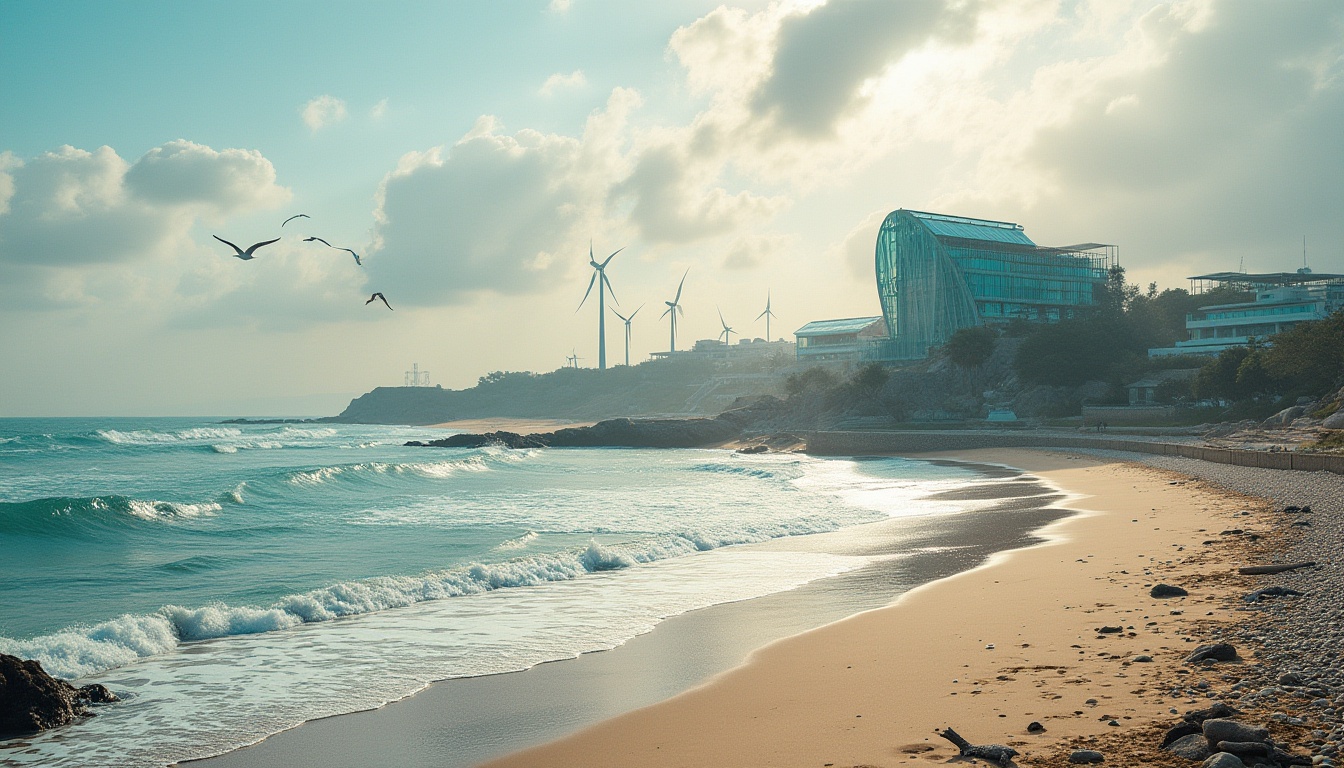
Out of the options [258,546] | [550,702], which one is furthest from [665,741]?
[258,546]

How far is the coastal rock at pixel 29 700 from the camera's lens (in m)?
9.22

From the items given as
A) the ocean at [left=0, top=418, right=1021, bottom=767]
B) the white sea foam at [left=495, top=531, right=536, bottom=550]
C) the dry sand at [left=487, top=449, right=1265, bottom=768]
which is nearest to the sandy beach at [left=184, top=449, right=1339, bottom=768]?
the dry sand at [left=487, top=449, right=1265, bottom=768]

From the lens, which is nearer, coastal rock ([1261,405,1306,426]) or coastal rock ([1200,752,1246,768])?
coastal rock ([1200,752,1246,768])

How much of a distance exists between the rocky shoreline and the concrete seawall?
19931 mm

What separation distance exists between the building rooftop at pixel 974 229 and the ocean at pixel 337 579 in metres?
88.9

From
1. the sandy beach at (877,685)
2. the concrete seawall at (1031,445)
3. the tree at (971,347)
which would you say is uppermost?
the tree at (971,347)

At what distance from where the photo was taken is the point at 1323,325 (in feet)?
182

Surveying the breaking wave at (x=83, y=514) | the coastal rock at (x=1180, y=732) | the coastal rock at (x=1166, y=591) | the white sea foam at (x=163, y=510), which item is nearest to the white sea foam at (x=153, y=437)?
the white sea foam at (x=163, y=510)

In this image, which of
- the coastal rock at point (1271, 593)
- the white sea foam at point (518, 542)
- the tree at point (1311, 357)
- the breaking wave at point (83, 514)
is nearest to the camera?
the coastal rock at point (1271, 593)

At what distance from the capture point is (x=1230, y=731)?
610 centimetres

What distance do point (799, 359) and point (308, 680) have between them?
145 meters

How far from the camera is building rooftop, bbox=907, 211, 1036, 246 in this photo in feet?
407

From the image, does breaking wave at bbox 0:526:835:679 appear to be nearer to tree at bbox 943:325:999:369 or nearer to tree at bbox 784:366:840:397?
tree at bbox 943:325:999:369

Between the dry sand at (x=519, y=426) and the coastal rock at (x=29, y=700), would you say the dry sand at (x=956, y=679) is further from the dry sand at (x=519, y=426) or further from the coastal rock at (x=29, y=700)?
the dry sand at (x=519, y=426)
